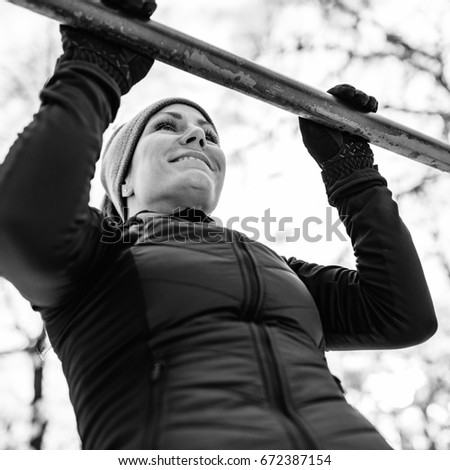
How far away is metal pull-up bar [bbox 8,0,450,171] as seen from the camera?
1.79 m

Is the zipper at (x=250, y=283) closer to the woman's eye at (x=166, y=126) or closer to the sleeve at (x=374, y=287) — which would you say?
the sleeve at (x=374, y=287)

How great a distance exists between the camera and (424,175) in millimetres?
6918

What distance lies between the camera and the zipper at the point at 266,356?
1350 mm

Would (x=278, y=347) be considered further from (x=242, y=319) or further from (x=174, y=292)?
(x=174, y=292)

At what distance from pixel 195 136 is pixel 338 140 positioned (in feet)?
1.77

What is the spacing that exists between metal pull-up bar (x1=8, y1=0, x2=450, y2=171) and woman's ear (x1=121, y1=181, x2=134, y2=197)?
1.92ft

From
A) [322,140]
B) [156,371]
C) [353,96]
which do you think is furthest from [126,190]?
[156,371]

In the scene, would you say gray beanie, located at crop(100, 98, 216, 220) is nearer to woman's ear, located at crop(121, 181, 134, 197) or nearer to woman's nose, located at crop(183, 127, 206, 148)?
woman's ear, located at crop(121, 181, 134, 197)

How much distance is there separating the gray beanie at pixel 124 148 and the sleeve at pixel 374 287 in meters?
0.74

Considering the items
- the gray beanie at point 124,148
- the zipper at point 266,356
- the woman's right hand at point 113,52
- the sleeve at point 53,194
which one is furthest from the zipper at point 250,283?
the gray beanie at point 124,148

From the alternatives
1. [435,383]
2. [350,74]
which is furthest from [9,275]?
[435,383]

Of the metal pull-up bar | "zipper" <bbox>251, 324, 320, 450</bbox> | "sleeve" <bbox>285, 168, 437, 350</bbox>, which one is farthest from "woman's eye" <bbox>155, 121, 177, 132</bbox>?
"zipper" <bbox>251, 324, 320, 450</bbox>
